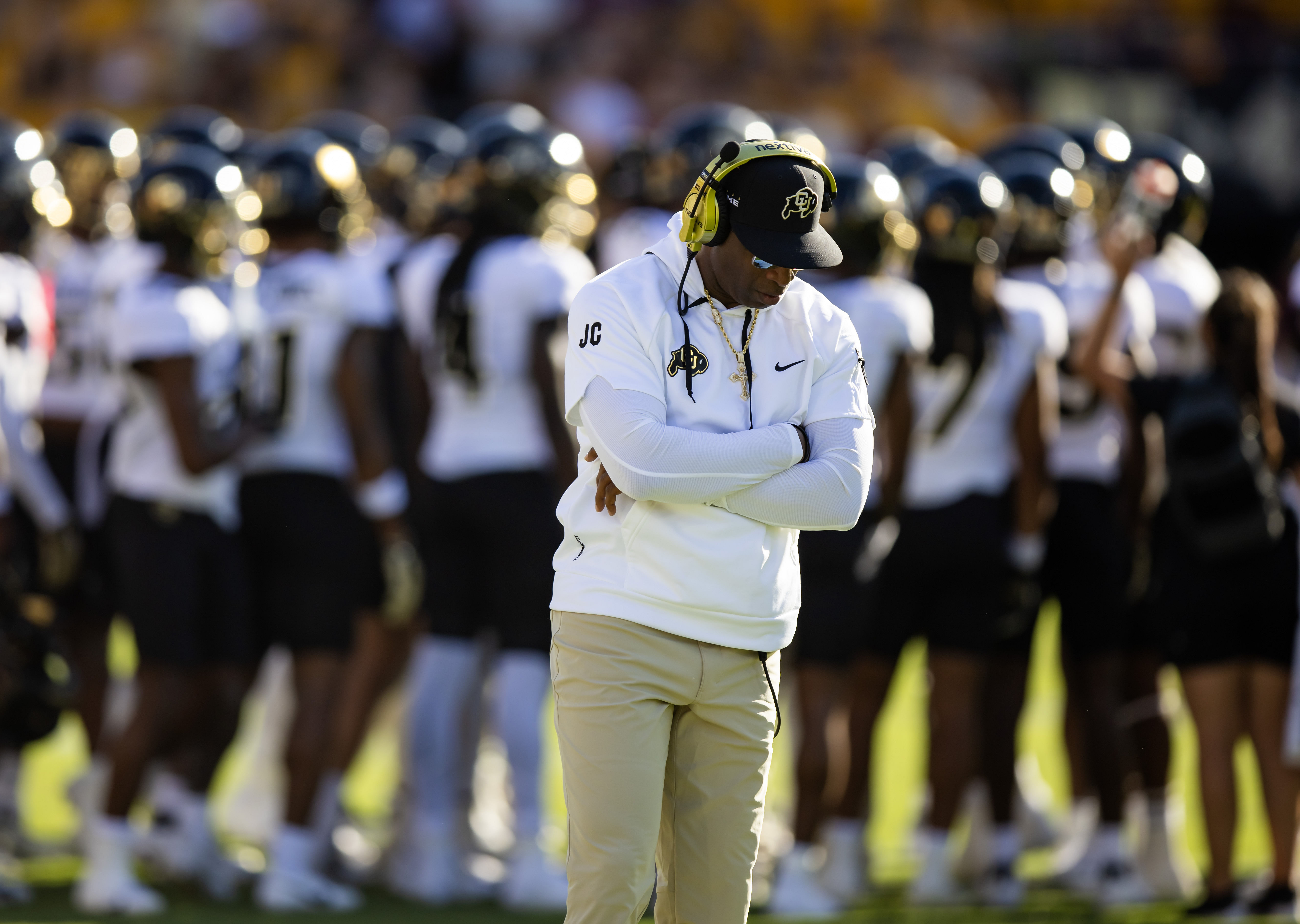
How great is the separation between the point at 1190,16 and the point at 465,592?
1287 cm

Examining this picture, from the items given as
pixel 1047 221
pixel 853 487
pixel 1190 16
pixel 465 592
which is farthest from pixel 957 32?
pixel 853 487

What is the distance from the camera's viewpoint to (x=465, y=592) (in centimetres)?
614

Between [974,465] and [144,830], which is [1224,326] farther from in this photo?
[144,830]

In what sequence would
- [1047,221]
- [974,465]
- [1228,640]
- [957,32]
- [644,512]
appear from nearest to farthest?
[644,512] → [1228,640] → [974,465] → [1047,221] → [957,32]

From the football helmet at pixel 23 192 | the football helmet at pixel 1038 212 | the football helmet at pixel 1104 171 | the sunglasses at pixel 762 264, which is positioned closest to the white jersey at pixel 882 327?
the football helmet at pixel 1038 212

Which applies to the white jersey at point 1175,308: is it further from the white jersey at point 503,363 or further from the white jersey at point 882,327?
the white jersey at point 503,363

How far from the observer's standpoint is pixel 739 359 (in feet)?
11.6

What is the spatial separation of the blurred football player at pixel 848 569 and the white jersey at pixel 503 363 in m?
0.96

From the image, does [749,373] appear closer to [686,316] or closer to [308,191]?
[686,316]

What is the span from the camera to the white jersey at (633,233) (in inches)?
267

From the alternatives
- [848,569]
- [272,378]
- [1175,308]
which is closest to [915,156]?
[1175,308]

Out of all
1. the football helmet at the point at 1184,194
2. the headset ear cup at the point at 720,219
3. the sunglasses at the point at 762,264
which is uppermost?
the football helmet at the point at 1184,194

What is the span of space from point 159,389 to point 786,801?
10.6 feet

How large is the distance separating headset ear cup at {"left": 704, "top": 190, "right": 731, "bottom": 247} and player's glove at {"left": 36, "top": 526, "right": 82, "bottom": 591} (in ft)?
11.4
